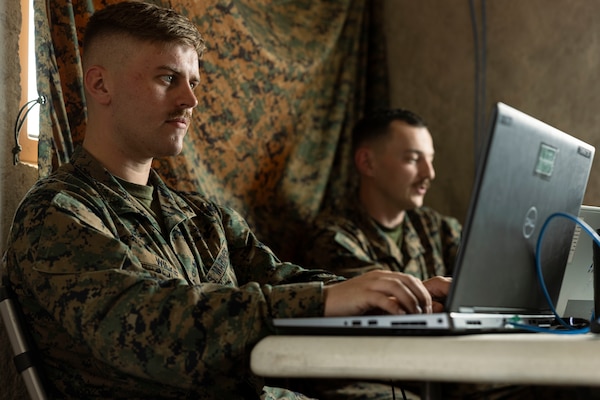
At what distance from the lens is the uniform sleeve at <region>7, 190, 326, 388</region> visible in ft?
3.81

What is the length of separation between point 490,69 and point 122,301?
229 centimetres

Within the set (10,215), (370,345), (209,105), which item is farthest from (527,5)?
(370,345)

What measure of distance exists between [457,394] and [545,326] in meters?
1.15

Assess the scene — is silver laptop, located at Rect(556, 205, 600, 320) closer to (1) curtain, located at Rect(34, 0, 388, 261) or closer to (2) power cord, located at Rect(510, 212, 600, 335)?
(2) power cord, located at Rect(510, 212, 600, 335)

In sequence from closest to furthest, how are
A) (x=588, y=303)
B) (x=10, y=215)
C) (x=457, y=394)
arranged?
(x=588, y=303), (x=10, y=215), (x=457, y=394)

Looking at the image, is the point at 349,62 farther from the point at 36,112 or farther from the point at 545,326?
the point at 545,326

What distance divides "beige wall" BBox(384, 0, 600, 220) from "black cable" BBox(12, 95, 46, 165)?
1806 millimetres

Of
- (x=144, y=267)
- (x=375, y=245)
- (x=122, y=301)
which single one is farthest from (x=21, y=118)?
(x=375, y=245)

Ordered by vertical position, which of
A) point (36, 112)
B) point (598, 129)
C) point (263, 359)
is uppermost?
point (598, 129)

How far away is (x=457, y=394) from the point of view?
2.40m

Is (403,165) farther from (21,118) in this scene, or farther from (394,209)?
(21,118)

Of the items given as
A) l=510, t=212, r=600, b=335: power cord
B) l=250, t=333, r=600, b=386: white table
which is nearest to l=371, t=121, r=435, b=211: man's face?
l=510, t=212, r=600, b=335: power cord

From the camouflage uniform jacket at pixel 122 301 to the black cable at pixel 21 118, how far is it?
0.18 metres

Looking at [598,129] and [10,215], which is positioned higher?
[598,129]
